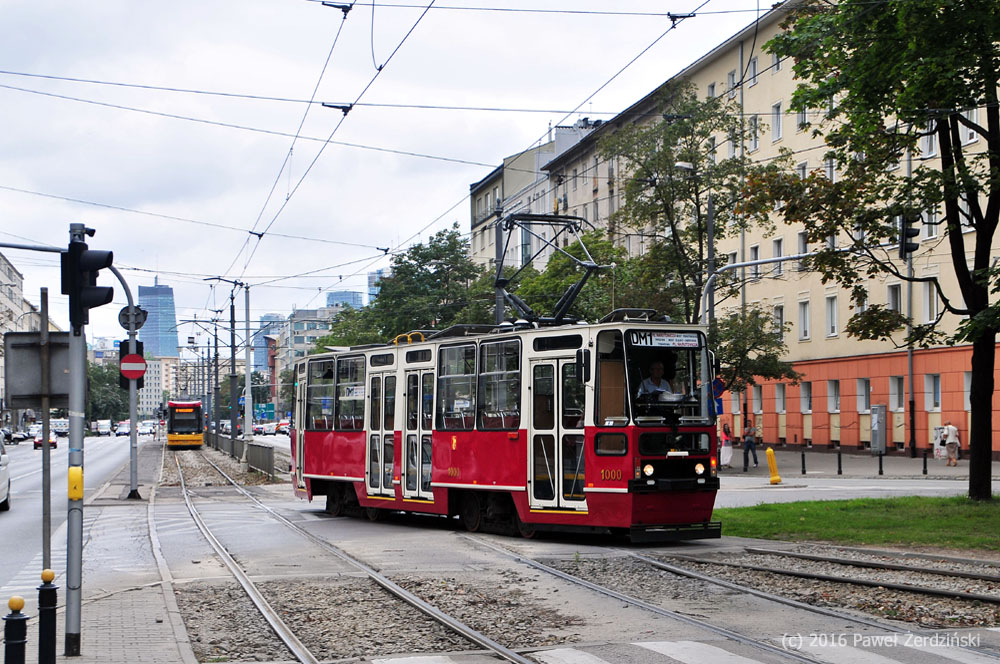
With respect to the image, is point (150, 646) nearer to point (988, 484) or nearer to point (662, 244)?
point (988, 484)

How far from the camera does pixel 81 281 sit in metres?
8.52

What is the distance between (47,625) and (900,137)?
17305mm

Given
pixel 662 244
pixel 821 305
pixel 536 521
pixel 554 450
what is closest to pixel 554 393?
pixel 554 450

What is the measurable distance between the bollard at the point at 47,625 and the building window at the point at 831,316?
4643cm

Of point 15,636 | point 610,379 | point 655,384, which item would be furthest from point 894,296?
point 15,636

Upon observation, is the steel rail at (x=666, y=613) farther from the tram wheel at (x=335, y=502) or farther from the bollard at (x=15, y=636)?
the tram wheel at (x=335, y=502)

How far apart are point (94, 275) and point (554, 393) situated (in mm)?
9006

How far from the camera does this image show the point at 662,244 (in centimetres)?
3856

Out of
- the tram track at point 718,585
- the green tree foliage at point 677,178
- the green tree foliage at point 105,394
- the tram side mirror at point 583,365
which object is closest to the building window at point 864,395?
the green tree foliage at point 677,178

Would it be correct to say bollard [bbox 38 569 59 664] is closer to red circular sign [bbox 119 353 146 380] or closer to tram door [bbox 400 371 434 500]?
tram door [bbox 400 371 434 500]

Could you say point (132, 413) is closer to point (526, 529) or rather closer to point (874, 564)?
point (526, 529)

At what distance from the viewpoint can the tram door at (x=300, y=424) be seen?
947 inches

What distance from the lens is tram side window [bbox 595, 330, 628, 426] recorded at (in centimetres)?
1582

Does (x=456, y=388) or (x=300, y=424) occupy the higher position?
(x=456, y=388)
